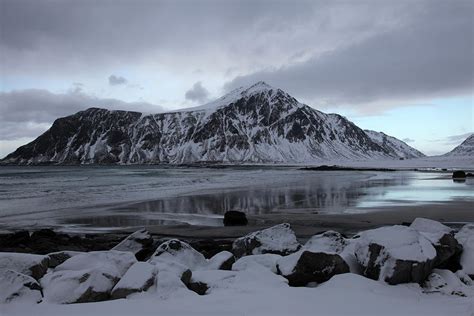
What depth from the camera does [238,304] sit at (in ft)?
22.4

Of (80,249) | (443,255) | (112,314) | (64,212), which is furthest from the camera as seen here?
(64,212)

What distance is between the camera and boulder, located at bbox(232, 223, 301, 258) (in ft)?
37.5

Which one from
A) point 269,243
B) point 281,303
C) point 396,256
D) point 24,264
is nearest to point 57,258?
point 24,264

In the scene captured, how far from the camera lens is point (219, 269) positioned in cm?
938

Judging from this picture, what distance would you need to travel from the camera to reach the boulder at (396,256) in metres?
7.98

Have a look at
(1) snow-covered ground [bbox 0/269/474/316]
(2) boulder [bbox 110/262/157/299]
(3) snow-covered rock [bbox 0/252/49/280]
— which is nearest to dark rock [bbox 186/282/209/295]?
(1) snow-covered ground [bbox 0/269/474/316]

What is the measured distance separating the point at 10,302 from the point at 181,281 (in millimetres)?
2974

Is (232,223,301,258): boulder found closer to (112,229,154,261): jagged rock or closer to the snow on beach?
the snow on beach

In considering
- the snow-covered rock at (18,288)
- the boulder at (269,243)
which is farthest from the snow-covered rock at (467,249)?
the snow-covered rock at (18,288)

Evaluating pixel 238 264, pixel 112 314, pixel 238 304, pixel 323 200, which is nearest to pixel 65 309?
pixel 112 314

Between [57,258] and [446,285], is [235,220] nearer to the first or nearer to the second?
[57,258]

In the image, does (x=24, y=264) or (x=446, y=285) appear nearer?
(x=446, y=285)

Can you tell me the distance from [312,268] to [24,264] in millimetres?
5941

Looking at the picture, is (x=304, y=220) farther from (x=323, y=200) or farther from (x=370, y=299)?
(x=370, y=299)
